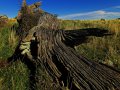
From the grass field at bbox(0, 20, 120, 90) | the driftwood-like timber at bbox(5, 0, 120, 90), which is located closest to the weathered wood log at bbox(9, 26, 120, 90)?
the driftwood-like timber at bbox(5, 0, 120, 90)

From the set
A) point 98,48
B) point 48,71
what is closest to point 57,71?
point 48,71

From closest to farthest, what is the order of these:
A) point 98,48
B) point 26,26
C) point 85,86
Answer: point 85,86
point 98,48
point 26,26

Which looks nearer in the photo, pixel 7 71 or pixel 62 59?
pixel 62 59

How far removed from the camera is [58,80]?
6.18 m

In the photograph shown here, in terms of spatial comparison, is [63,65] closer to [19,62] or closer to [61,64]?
[61,64]

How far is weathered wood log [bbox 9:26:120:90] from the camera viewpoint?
5.56 metres

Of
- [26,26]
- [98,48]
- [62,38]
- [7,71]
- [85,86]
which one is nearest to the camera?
[85,86]

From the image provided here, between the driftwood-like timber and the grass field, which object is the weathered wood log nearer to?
the driftwood-like timber

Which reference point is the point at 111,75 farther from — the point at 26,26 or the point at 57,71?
the point at 26,26

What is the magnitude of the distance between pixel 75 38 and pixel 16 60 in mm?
1590

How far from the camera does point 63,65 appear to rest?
245 inches

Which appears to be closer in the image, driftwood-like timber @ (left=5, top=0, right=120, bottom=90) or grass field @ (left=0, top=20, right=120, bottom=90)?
driftwood-like timber @ (left=5, top=0, right=120, bottom=90)

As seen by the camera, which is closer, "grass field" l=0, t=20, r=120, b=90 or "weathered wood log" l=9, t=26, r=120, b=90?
"weathered wood log" l=9, t=26, r=120, b=90

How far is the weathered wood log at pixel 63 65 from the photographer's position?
5559 millimetres
